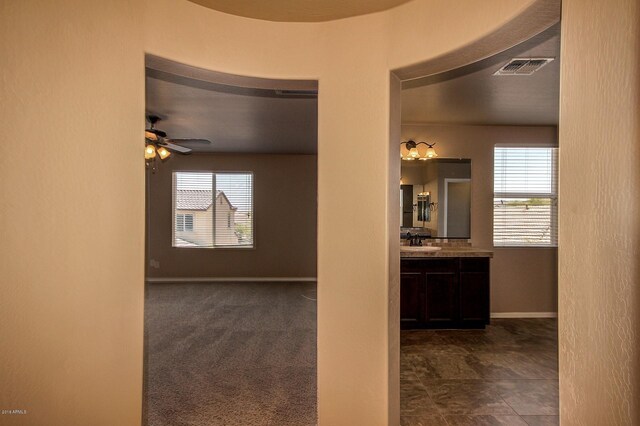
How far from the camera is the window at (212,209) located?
7.95 metres

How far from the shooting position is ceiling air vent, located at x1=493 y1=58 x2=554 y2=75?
3086 mm

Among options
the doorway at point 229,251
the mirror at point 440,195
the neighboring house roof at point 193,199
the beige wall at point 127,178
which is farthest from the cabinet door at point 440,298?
the neighboring house roof at point 193,199

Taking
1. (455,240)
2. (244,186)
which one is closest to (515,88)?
(455,240)

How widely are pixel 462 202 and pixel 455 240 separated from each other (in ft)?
1.75

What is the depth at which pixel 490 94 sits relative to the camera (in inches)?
156

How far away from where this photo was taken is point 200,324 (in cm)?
484

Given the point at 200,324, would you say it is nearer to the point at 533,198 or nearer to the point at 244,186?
the point at 244,186

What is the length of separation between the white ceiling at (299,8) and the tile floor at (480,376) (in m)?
2.67

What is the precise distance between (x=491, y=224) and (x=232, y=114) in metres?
3.85

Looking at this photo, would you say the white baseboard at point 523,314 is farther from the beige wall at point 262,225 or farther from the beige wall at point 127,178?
the beige wall at point 262,225

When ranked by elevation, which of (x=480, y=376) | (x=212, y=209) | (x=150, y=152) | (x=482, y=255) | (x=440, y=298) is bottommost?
(x=480, y=376)

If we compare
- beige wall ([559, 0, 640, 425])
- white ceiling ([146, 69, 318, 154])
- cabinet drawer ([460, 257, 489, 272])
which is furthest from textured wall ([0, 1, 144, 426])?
cabinet drawer ([460, 257, 489, 272])

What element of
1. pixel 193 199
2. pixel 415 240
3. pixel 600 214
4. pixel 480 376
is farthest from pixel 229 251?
pixel 600 214

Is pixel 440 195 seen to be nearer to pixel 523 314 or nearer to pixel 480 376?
pixel 523 314
